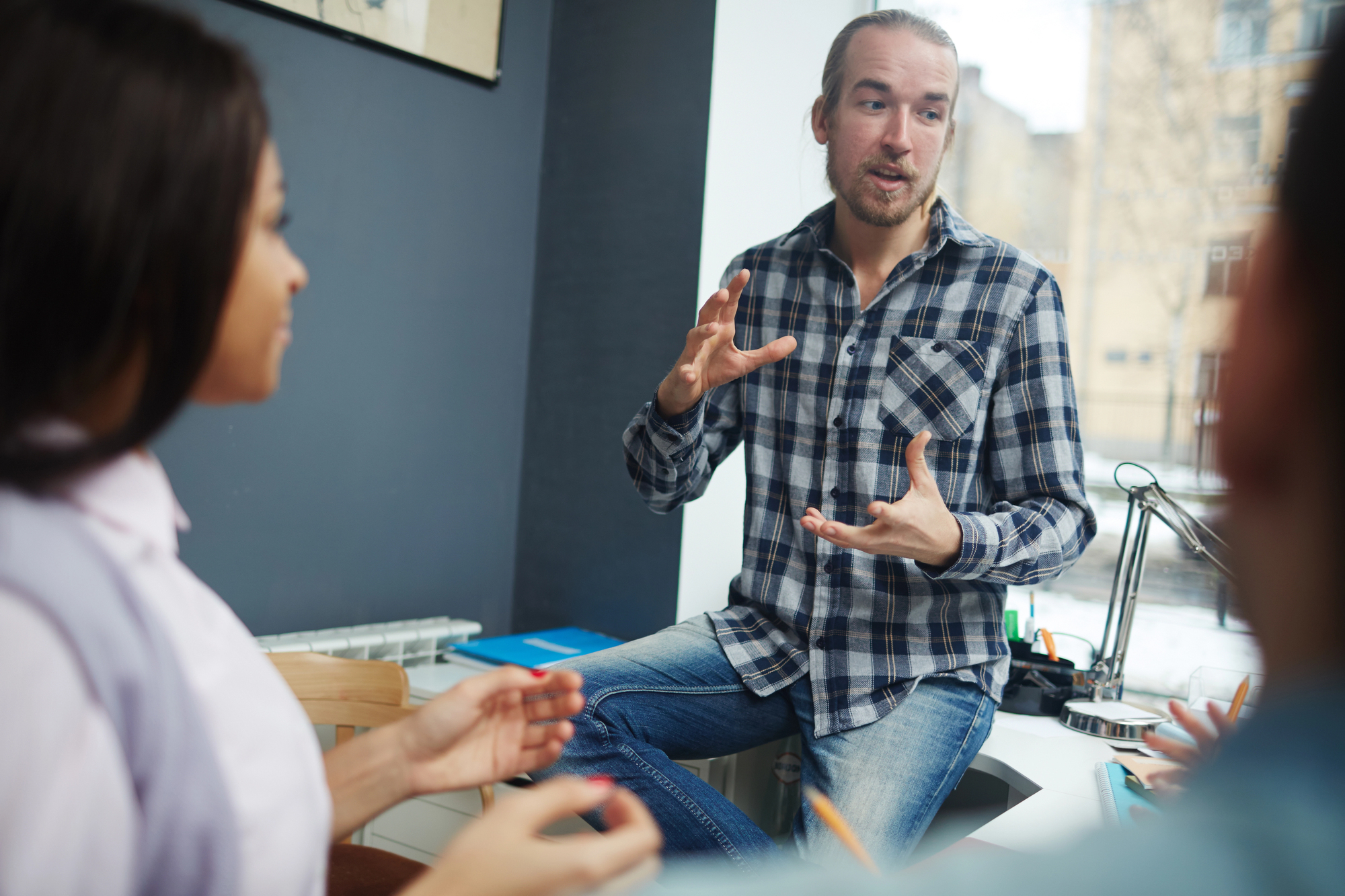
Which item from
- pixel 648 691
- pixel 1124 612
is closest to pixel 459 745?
pixel 648 691

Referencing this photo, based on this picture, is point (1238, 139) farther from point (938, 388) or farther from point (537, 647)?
point (537, 647)

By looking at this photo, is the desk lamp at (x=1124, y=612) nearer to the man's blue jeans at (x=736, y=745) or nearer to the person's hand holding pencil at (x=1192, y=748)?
the man's blue jeans at (x=736, y=745)

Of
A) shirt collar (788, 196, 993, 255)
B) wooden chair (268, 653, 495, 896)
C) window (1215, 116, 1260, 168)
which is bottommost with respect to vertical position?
wooden chair (268, 653, 495, 896)

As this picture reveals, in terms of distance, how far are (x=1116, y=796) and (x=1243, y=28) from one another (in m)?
1.43

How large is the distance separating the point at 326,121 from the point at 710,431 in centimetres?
104

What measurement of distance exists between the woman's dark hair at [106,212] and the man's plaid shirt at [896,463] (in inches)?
38.4

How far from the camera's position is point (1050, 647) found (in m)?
1.77

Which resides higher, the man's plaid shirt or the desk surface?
the man's plaid shirt

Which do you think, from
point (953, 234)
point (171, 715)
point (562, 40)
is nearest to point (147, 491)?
point (171, 715)

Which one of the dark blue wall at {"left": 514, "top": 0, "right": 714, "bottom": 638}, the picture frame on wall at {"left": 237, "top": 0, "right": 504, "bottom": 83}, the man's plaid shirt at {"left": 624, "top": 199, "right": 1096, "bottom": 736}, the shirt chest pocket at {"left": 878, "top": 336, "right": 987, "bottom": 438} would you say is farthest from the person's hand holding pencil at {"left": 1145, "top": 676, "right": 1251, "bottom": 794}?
the picture frame on wall at {"left": 237, "top": 0, "right": 504, "bottom": 83}

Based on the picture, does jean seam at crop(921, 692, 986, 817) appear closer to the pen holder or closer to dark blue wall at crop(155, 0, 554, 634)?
the pen holder

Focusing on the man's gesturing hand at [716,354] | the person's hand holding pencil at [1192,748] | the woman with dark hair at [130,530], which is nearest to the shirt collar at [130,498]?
the woman with dark hair at [130,530]

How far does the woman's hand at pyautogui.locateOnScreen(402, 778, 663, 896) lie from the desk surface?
0.45 metres

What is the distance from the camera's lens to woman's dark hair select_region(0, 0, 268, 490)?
1.76 feet
